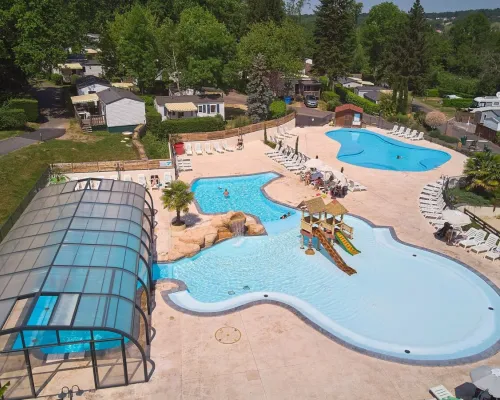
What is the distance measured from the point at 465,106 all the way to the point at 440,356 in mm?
64708

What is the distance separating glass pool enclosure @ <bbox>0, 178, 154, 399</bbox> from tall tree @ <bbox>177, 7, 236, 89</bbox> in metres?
32.2

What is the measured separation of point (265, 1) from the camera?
236 ft

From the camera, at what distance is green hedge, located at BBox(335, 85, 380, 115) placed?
56.6 m

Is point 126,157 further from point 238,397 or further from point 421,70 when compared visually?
point 421,70

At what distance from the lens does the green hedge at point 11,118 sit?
3766 cm

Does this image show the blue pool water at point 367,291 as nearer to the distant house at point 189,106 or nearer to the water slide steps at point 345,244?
the water slide steps at point 345,244

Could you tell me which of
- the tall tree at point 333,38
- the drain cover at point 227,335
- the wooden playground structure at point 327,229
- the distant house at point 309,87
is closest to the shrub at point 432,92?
the tall tree at point 333,38

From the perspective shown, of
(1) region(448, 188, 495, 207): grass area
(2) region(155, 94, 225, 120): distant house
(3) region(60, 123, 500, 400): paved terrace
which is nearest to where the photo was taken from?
(3) region(60, 123, 500, 400): paved terrace

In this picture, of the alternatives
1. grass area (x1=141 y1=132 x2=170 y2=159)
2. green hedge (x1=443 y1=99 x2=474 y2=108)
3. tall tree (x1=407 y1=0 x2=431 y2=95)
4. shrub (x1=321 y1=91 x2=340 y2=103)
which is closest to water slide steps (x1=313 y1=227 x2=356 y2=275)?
grass area (x1=141 y1=132 x2=170 y2=159)

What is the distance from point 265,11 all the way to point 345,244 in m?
60.4

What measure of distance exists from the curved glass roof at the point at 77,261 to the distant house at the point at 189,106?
23348mm

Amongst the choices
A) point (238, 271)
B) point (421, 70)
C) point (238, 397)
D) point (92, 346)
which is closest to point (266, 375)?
point (238, 397)

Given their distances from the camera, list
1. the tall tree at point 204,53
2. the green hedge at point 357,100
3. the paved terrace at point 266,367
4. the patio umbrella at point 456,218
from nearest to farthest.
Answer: the paved terrace at point 266,367 < the patio umbrella at point 456,218 < the tall tree at point 204,53 < the green hedge at point 357,100

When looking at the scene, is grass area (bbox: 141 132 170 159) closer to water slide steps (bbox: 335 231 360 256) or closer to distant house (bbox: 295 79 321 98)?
water slide steps (bbox: 335 231 360 256)
